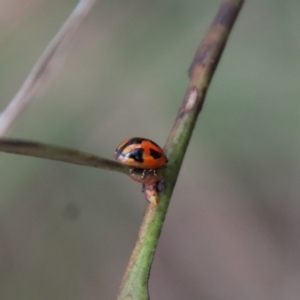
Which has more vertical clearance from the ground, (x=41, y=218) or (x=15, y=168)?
(x=15, y=168)

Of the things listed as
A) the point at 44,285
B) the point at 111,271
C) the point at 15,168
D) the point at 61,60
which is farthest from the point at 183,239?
the point at 61,60

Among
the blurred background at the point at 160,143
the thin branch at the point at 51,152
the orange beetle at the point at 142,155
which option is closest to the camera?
the thin branch at the point at 51,152

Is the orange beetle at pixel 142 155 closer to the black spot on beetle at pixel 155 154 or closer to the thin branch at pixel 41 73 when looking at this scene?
the black spot on beetle at pixel 155 154

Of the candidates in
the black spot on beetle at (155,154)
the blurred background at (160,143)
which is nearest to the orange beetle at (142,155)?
the black spot on beetle at (155,154)

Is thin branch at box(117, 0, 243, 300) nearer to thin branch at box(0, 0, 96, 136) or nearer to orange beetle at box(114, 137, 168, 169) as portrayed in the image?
orange beetle at box(114, 137, 168, 169)

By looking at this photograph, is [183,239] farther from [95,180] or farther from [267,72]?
[267,72]

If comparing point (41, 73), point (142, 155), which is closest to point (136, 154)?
point (142, 155)
